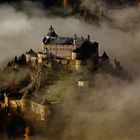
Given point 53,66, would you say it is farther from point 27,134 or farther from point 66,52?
point 27,134

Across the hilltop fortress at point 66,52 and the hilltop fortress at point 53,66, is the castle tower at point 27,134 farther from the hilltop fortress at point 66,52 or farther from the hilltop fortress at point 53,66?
the hilltop fortress at point 66,52

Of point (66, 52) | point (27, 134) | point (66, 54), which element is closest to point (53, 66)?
point (66, 54)

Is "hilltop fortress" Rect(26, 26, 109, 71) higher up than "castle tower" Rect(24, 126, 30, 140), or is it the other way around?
"hilltop fortress" Rect(26, 26, 109, 71)

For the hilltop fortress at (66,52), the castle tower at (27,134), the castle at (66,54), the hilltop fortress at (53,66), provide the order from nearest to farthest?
the castle tower at (27,134) < the hilltop fortress at (53,66) < the castle at (66,54) < the hilltop fortress at (66,52)

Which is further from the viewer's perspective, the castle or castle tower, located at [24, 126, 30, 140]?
the castle

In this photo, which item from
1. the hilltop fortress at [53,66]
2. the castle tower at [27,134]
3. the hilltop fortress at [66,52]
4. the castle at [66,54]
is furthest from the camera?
the hilltop fortress at [66,52]

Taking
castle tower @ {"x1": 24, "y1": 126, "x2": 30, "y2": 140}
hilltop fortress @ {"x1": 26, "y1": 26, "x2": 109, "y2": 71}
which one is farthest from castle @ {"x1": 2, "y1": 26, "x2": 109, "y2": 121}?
castle tower @ {"x1": 24, "y1": 126, "x2": 30, "y2": 140}

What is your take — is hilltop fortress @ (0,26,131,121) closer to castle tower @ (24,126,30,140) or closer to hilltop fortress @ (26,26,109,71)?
hilltop fortress @ (26,26,109,71)

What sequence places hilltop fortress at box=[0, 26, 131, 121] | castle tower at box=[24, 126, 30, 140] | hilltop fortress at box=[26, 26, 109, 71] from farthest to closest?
hilltop fortress at box=[26, 26, 109, 71]
hilltop fortress at box=[0, 26, 131, 121]
castle tower at box=[24, 126, 30, 140]

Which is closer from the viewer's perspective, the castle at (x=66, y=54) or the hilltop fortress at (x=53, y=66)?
the hilltop fortress at (x=53, y=66)

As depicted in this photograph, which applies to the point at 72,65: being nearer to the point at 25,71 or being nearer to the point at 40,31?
the point at 25,71

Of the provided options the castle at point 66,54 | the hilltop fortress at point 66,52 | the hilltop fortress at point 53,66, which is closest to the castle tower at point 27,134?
the hilltop fortress at point 53,66
